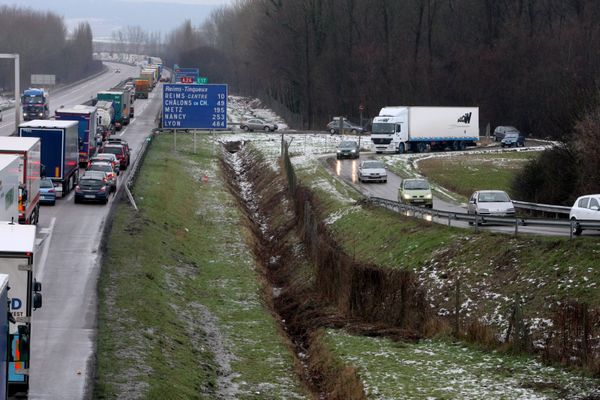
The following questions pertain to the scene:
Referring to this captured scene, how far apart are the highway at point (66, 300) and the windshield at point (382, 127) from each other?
110 feet

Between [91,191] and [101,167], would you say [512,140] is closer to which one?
[101,167]

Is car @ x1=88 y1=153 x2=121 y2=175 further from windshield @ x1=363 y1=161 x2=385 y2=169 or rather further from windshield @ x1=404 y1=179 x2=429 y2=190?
windshield @ x1=404 y1=179 x2=429 y2=190

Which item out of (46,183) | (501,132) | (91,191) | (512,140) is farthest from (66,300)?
(501,132)

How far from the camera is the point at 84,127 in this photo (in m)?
65.2

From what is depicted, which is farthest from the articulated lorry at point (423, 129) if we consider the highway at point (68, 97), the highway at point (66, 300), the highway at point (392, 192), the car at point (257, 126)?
the highway at point (66, 300)

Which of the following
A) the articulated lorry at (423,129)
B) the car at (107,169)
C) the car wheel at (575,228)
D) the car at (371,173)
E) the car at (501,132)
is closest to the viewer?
the car wheel at (575,228)

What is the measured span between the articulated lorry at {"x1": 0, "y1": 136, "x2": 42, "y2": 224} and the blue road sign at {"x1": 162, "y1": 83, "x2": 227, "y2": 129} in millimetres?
35380

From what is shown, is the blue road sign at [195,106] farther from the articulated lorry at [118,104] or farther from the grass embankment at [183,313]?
the articulated lorry at [118,104]

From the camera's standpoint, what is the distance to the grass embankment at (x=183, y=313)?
2620 centimetres

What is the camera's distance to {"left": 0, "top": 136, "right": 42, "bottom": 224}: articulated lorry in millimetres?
37125

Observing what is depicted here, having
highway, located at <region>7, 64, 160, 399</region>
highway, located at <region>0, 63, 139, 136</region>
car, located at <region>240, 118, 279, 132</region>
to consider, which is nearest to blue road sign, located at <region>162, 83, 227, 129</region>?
highway, located at <region>0, 63, 139, 136</region>

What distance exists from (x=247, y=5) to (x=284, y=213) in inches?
5645

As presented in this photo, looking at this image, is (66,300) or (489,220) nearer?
(66,300)

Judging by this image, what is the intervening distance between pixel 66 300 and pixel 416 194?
74.7 feet
